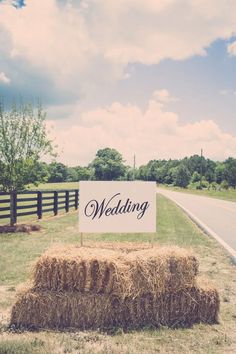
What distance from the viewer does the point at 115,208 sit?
261 inches

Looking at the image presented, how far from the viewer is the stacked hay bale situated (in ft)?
17.4

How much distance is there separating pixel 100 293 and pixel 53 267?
69cm

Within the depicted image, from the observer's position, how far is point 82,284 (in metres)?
5.36

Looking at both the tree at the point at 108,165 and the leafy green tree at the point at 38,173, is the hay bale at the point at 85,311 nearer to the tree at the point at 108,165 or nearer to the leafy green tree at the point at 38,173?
the leafy green tree at the point at 38,173

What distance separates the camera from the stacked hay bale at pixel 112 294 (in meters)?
5.30

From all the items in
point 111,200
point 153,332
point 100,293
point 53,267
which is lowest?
point 153,332

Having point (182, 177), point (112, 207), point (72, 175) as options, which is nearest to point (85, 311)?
point (112, 207)

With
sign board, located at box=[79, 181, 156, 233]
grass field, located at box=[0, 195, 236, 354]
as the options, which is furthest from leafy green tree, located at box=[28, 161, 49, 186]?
sign board, located at box=[79, 181, 156, 233]

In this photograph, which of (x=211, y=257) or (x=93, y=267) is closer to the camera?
(x=93, y=267)

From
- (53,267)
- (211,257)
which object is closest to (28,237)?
(211,257)

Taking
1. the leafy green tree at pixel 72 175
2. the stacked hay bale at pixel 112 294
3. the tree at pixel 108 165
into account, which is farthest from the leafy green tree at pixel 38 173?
the leafy green tree at pixel 72 175

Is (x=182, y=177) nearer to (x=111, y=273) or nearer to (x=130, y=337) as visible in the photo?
(x=111, y=273)

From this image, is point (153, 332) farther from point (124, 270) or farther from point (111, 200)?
point (111, 200)

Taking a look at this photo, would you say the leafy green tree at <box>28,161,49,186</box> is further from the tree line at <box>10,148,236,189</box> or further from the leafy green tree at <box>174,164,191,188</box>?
the leafy green tree at <box>174,164,191,188</box>
